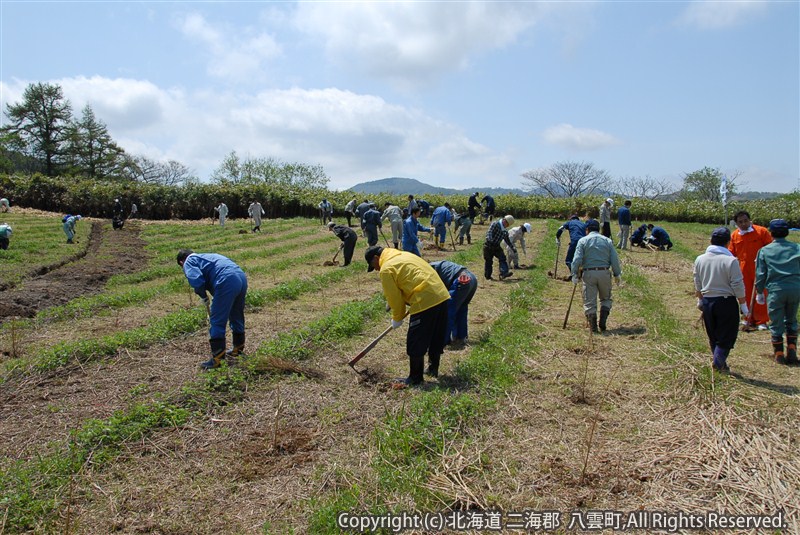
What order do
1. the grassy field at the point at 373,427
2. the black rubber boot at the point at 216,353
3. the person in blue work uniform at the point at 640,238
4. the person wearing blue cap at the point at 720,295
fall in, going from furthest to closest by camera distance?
the person in blue work uniform at the point at 640,238 < the black rubber boot at the point at 216,353 < the person wearing blue cap at the point at 720,295 < the grassy field at the point at 373,427

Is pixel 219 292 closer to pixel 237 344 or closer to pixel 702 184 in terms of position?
pixel 237 344

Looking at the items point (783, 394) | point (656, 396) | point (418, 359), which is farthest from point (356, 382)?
point (783, 394)

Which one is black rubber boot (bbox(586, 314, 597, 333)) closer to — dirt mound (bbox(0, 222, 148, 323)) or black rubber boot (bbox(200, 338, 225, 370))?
black rubber boot (bbox(200, 338, 225, 370))

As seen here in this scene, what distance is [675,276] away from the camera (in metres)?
14.8

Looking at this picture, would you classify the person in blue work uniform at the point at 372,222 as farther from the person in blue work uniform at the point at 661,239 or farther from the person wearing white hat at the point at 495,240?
the person in blue work uniform at the point at 661,239

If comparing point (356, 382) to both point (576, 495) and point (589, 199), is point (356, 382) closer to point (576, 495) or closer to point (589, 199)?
point (576, 495)

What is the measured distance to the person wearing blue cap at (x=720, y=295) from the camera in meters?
6.44

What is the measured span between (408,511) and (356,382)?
9.03 feet

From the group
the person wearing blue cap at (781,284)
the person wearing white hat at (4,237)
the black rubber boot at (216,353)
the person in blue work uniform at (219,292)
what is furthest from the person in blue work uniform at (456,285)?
the person wearing white hat at (4,237)

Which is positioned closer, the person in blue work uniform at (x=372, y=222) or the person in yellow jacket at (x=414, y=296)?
the person in yellow jacket at (x=414, y=296)

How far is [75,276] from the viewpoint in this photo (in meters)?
15.0

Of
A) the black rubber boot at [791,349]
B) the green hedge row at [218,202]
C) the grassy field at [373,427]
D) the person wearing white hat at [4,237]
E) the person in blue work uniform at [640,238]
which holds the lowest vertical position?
the grassy field at [373,427]

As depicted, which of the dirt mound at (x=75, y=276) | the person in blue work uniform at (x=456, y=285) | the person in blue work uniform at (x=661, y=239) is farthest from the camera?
the person in blue work uniform at (x=661, y=239)

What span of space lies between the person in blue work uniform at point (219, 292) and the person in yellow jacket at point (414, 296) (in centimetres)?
201
